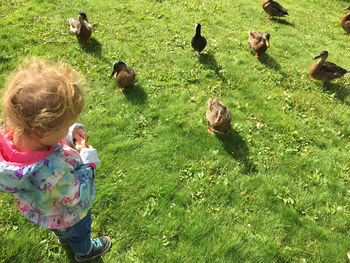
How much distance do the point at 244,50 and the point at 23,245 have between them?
24.9 feet

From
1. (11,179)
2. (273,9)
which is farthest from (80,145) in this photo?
(273,9)

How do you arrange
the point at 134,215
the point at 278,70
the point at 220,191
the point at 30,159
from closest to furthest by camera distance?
the point at 30,159 < the point at 134,215 < the point at 220,191 < the point at 278,70

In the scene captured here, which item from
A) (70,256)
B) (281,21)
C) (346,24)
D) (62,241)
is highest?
(346,24)

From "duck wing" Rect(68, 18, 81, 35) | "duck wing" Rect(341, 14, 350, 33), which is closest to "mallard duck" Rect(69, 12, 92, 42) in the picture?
"duck wing" Rect(68, 18, 81, 35)

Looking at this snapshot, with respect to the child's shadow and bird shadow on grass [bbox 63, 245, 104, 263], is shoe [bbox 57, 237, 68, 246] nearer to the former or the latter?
bird shadow on grass [bbox 63, 245, 104, 263]

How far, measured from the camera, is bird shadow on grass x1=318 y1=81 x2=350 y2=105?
20.1ft

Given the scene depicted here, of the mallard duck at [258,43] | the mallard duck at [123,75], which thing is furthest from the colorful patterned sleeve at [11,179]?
the mallard duck at [258,43]

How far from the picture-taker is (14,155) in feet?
5.49

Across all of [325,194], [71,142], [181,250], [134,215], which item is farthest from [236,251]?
[71,142]

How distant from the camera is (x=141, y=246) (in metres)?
3.21

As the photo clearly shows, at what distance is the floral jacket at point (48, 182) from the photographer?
1665 millimetres

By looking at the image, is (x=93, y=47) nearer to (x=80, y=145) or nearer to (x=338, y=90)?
(x=80, y=145)

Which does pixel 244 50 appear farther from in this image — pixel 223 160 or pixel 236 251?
pixel 236 251

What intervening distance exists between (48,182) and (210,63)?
5823mm
